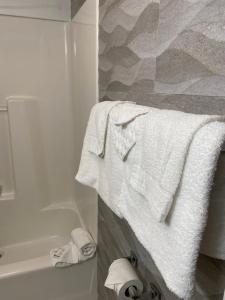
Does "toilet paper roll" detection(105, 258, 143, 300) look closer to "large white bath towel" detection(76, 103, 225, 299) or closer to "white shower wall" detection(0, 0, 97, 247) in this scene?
"large white bath towel" detection(76, 103, 225, 299)

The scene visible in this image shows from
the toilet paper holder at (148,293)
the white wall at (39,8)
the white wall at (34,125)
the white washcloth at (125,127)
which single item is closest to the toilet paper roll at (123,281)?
the toilet paper holder at (148,293)

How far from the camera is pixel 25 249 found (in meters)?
2.02

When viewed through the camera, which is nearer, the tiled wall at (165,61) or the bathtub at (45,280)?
the tiled wall at (165,61)

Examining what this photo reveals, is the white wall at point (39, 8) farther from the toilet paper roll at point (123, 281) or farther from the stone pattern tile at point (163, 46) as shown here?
the toilet paper roll at point (123, 281)

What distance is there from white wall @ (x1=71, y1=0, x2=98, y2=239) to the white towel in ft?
3.06

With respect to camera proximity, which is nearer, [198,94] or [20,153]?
[198,94]

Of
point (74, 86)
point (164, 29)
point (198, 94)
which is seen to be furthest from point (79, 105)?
point (198, 94)

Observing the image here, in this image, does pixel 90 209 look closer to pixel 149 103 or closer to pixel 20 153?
pixel 20 153

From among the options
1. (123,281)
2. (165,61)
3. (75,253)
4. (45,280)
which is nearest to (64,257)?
(75,253)

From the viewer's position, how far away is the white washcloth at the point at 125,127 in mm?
678

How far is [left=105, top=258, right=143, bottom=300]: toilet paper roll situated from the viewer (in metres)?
0.87

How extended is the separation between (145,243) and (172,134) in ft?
1.05

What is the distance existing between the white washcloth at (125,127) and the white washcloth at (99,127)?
2.6 inches

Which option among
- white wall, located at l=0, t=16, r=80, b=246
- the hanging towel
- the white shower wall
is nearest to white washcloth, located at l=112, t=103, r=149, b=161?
the hanging towel
